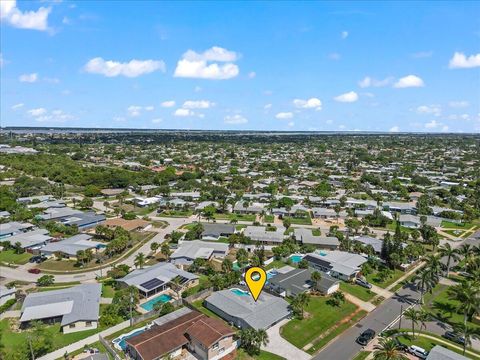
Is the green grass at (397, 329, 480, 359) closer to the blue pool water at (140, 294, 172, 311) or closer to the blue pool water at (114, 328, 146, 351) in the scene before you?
the blue pool water at (114, 328, 146, 351)

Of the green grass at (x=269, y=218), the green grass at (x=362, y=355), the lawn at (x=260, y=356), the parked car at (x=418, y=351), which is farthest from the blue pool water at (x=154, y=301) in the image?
the green grass at (x=269, y=218)

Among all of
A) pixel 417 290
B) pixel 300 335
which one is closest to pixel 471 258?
pixel 417 290

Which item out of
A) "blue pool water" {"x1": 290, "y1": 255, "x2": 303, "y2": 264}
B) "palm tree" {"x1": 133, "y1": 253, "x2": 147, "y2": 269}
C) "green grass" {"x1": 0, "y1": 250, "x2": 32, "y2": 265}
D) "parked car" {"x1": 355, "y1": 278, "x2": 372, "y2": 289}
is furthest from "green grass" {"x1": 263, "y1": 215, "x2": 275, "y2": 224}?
"green grass" {"x1": 0, "y1": 250, "x2": 32, "y2": 265}

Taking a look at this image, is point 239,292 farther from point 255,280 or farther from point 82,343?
point 82,343

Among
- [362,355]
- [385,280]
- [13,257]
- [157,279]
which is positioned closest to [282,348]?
[362,355]

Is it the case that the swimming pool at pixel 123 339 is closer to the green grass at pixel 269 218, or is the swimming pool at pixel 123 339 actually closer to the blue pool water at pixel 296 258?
the blue pool water at pixel 296 258

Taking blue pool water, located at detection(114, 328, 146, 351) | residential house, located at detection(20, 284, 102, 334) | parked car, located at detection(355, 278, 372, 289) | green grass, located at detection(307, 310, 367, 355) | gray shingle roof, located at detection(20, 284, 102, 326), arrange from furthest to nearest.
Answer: parked car, located at detection(355, 278, 372, 289), gray shingle roof, located at detection(20, 284, 102, 326), residential house, located at detection(20, 284, 102, 334), green grass, located at detection(307, 310, 367, 355), blue pool water, located at detection(114, 328, 146, 351)

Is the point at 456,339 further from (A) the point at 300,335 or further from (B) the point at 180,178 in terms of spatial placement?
(B) the point at 180,178
